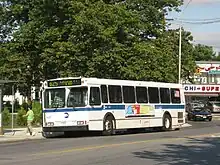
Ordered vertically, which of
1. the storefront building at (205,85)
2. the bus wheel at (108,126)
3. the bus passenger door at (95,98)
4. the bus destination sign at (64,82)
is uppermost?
the storefront building at (205,85)

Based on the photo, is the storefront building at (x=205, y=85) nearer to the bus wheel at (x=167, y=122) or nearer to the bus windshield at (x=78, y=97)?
the bus wheel at (x=167, y=122)

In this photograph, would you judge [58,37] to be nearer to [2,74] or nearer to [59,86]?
[2,74]

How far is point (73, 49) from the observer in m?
42.1

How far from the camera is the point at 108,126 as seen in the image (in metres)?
27.5

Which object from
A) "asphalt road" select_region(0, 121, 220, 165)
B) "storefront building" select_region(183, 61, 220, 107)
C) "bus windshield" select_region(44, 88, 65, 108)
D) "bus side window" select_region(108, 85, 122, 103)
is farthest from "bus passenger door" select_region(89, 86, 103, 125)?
"storefront building" select_region(183, 61, 220, 107)

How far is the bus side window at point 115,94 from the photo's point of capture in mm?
27891

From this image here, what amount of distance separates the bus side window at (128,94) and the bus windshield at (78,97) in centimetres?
347

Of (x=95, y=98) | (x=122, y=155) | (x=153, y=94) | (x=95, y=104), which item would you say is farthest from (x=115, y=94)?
(x=122, y=155)

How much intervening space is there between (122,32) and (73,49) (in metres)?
4.32

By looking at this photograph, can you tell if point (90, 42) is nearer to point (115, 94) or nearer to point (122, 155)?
point (115, 94)

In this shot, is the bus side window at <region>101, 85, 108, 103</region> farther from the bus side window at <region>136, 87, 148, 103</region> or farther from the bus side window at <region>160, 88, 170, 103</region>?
the bus side window at <region>160, 88, 170, 103</region>

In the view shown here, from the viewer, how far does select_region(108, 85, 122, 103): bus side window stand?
91.5 ft

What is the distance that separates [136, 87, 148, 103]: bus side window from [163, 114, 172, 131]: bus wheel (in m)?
2.56

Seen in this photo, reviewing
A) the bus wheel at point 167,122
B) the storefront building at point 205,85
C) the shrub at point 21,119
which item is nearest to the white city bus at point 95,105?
the bus wheel at point 167,122
